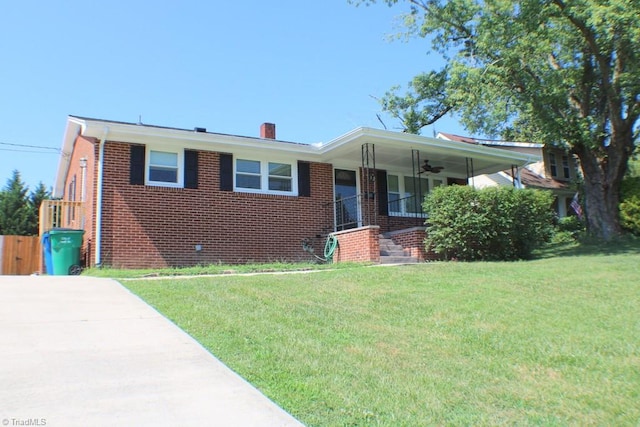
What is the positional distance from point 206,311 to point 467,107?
45.6 feet

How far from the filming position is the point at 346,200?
1534 centimetres

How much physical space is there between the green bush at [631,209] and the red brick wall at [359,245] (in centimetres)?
1110

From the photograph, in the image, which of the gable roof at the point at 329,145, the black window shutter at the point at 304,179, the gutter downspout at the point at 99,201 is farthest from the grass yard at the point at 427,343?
the black window shutter at the point at 304,179

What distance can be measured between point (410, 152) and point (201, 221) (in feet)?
20.2

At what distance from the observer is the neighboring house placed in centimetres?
2583

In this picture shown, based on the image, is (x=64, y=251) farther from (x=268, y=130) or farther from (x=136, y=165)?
(x=268, y=130)

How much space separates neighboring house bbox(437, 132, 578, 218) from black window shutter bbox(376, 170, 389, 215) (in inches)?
429

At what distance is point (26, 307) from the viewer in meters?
6.20

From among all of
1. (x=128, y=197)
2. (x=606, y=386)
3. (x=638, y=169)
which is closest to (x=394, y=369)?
(x=606, y=386)

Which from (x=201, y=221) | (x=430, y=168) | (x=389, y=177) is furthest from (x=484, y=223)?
(x=201, y=221)

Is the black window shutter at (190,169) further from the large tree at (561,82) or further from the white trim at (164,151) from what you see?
the large tree at (561,82)

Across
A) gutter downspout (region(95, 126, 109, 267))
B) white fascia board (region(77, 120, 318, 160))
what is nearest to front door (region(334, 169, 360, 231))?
white fascia board (region(77, 120, 318, 160))

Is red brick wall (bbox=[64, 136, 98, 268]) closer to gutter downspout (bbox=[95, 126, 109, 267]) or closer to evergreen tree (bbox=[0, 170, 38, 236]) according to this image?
gutter downspout (bbox=[95, 126, 109, 267])

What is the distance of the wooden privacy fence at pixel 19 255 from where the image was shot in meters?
19.0
